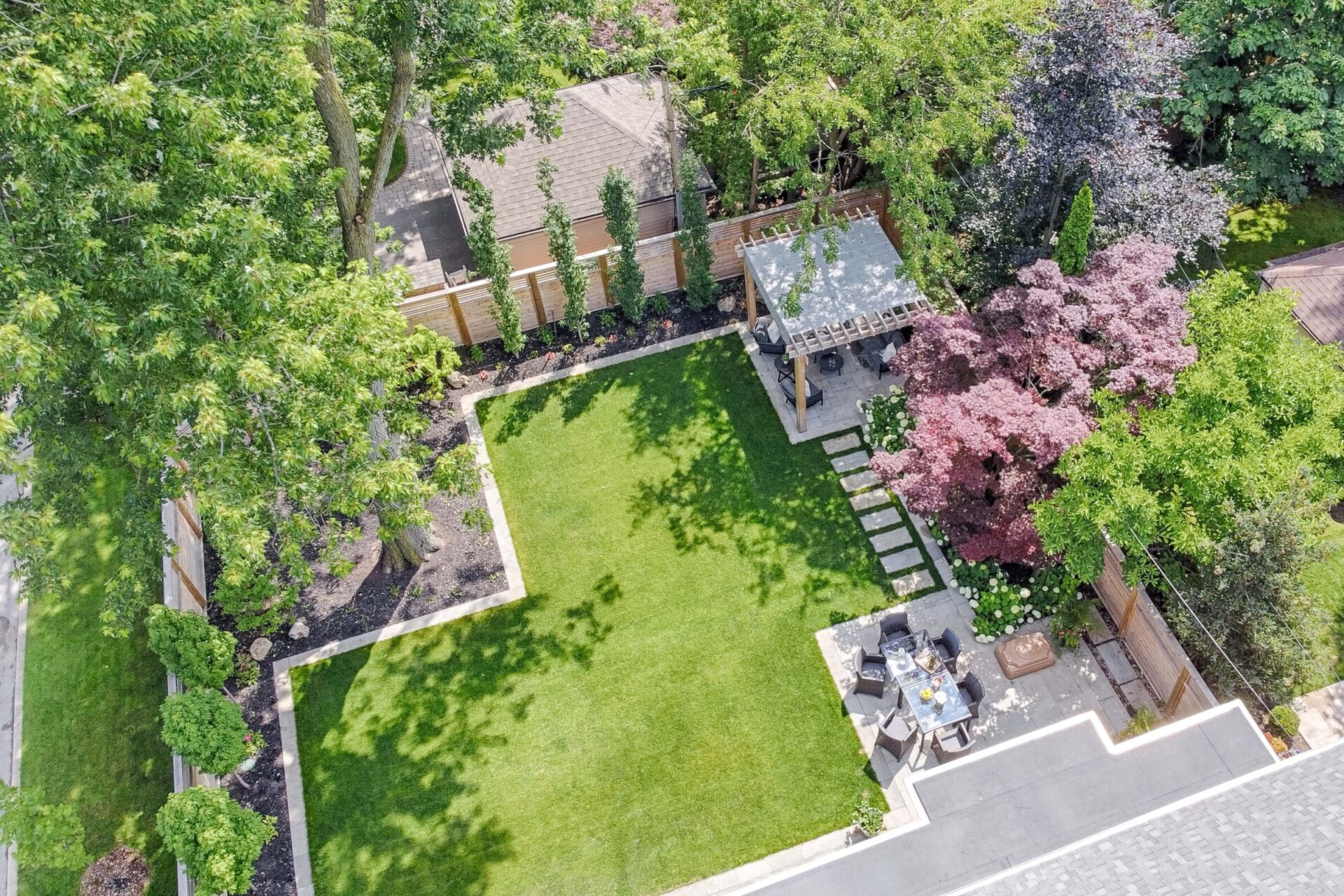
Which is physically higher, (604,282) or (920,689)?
(604,282)

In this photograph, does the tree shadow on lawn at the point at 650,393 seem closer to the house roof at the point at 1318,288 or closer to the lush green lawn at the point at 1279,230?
the house roof at the point at 1318,288

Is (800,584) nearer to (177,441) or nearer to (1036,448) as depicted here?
(1036,448)

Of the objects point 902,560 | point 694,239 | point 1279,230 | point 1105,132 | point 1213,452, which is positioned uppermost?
point 694,239

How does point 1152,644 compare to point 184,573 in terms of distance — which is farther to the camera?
point 184,573

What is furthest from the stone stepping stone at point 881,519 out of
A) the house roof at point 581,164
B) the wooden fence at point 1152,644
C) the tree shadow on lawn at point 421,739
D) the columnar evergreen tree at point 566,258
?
the house roof at point 581,164

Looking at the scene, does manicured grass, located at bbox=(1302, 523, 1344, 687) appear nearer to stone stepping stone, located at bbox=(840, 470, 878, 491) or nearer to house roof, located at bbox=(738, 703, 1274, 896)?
house roof, located at bbox=(738, 703, 1274, 896)

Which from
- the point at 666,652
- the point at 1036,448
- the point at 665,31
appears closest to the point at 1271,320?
the point at 1036,448

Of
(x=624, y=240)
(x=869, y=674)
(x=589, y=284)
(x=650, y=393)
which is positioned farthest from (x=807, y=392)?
(x=869, y=674)

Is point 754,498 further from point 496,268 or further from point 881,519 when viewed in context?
point 496,268
